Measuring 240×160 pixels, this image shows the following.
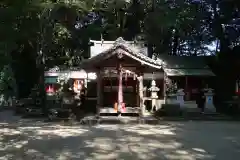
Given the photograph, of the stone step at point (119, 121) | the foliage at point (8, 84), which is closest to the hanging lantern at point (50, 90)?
the foliage at point (8, 84)

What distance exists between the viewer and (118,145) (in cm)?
885

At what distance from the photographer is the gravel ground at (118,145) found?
758 centimetres

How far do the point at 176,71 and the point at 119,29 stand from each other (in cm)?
670

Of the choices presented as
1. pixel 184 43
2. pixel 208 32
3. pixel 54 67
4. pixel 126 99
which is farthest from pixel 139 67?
pixel 184 43

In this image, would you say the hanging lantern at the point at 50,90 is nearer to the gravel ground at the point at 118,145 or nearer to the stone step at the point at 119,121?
the stone step at the point at 119,121

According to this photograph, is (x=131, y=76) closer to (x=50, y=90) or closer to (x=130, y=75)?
(x=130, y=75)

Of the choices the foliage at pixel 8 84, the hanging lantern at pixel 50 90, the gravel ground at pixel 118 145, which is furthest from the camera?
the foliage at pixel 8 84

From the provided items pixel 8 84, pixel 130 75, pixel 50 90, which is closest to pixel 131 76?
pixel 130 75

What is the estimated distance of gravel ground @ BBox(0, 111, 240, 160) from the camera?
758cm

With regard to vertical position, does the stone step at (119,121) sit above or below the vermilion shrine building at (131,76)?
below

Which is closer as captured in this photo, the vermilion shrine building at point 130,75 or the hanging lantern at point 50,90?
the vermilion shrine building at point 130,75

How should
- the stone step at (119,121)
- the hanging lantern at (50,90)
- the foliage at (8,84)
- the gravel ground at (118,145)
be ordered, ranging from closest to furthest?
the gravel ground at (118,145) → the stone step at (119,121) → the hanging lantern at (50,90) → the foliage at (8,84)

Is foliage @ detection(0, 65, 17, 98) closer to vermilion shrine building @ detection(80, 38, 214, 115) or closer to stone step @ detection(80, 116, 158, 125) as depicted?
vermilion shrine building @ detection(80, 38, 214, 115)

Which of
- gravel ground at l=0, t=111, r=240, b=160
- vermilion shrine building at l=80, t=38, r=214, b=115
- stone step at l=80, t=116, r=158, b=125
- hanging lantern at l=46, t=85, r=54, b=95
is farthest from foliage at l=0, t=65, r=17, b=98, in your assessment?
gravel ground at l=0, t=111, r=240, b=160
